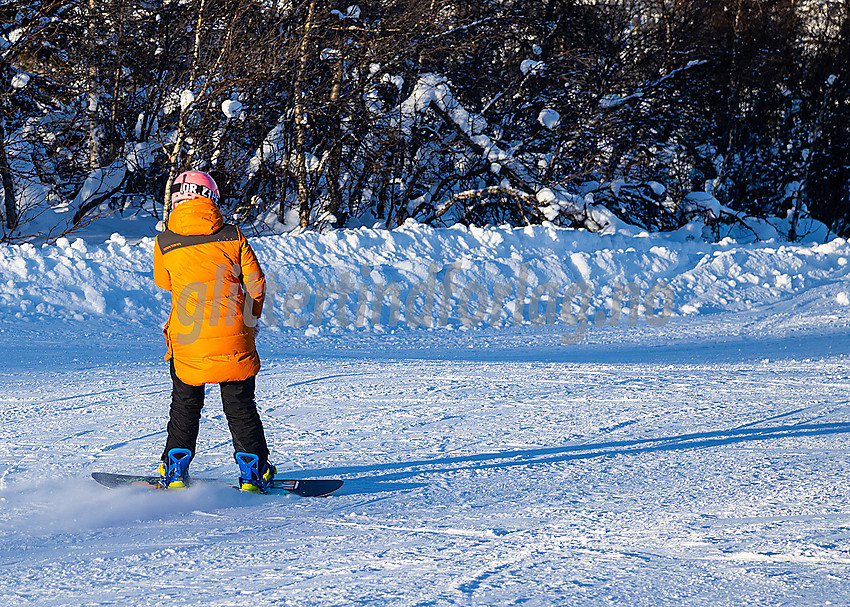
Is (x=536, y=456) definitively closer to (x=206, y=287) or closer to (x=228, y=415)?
(x=228, y=415)

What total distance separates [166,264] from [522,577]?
1.95 m

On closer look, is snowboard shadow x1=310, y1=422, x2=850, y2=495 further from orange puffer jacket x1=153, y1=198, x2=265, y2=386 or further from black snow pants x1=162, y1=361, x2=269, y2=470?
orange puffer jacket x1=153, y1=198, x2=265, y2=386

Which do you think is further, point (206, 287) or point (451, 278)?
point (451, 278)

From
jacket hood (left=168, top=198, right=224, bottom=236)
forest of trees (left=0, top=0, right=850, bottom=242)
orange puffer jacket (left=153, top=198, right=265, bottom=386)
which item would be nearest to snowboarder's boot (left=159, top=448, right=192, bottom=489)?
orange puffer jacket (left=153, top=198, right=265, bottom=386)

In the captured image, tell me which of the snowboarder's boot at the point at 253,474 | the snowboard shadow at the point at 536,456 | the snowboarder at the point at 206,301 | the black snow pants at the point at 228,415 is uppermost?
the snowboarder at the point at 206,301

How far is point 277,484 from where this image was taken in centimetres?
392

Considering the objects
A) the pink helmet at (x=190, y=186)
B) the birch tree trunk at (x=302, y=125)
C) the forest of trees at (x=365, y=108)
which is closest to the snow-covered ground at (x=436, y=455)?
the pink helmet at (x=190, y=186)

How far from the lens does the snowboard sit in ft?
12.8

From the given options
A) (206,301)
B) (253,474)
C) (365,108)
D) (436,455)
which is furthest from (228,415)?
(365,108)

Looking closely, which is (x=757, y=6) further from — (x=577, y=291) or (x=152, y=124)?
(x=152, y=124)

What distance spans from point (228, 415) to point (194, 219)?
869 mm

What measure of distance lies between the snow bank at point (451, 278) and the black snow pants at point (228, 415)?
545 centimetres

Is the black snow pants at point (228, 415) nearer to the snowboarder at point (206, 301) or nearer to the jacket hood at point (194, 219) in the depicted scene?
the snowboarder at point (206, 301)

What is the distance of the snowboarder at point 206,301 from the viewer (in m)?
3.66
